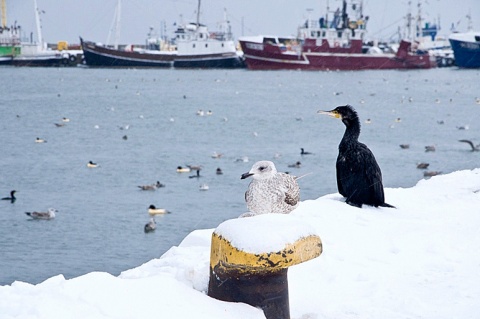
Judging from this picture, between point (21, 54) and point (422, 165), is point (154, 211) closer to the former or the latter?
point (422, 165)

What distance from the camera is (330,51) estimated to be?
96125 mm

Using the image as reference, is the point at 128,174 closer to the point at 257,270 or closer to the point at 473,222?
the point at 473,222

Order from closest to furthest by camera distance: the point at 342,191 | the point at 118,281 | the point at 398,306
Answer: the point at 118,281 < the point at 398,306 < the point at 342,191

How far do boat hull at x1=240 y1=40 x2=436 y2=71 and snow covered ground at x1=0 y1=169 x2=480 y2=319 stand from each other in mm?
88283

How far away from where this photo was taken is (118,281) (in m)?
5.57

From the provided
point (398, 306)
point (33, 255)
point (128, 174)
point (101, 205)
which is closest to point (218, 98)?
point (128, 174)

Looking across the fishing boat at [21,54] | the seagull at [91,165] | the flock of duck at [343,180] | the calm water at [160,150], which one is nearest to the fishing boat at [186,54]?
the fishing boat at [21,54]

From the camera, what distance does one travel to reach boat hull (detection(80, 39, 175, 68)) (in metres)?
106

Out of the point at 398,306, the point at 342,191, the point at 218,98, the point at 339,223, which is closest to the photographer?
the point at 398,306

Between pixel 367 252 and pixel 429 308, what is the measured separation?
1.41m

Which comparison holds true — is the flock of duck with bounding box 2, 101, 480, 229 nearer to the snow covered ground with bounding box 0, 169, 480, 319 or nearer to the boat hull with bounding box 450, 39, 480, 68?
the snow covered ground with bounding box 0, 169, 480, 319

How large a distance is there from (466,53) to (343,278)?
366 feet

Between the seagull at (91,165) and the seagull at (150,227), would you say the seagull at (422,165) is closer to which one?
the seagull at (91,165)

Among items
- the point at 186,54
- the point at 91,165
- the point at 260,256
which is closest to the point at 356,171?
the point at 260,256
